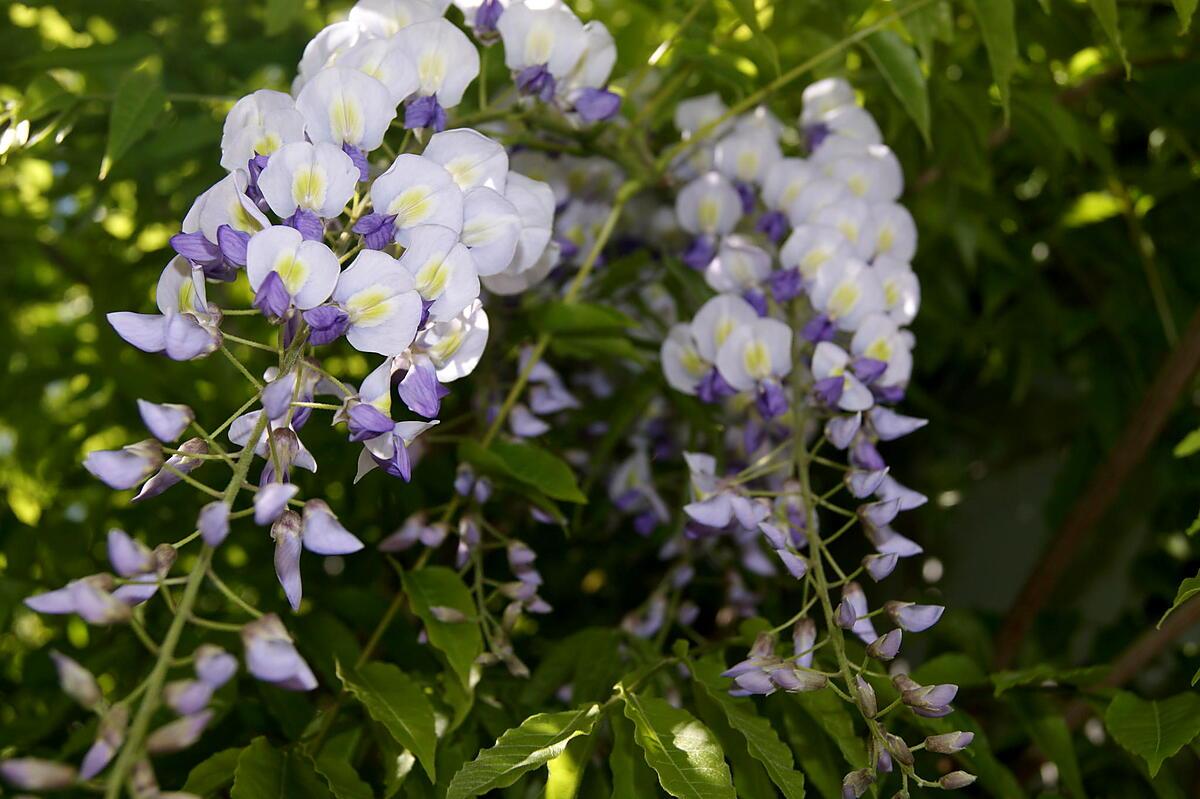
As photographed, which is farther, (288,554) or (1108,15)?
(1108,15)

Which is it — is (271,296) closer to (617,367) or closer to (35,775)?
(35,775)

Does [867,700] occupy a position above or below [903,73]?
below

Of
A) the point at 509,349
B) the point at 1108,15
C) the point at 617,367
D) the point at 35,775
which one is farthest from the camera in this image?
the point at 617,367

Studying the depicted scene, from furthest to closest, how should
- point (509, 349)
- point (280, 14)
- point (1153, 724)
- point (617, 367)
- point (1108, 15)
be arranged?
1. point (617, 367)
2. point (509, 349)
3. point (280, 14)
4. point (1108, 15)
5. point (1153, 724)

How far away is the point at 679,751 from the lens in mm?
641

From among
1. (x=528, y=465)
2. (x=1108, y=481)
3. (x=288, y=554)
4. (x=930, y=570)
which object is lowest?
(x=930, y=570)

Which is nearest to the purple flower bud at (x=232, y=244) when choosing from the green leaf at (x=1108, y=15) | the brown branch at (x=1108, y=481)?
the green leaf at (x=1108, y=15)

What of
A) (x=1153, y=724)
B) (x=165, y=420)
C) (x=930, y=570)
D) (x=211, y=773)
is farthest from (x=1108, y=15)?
(x=930, y=570)

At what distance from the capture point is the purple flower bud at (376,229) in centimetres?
64

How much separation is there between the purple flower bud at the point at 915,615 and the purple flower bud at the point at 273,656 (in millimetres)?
368

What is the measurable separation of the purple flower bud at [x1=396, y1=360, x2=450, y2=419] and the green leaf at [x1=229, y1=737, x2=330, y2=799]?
240 millimetres

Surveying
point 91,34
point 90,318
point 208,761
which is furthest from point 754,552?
point 91,34

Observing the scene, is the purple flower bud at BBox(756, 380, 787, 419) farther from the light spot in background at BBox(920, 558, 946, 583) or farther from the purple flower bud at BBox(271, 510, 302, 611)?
the light spot in background at BBox(920, 558, 946, 583)

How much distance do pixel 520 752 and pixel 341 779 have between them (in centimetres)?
14
